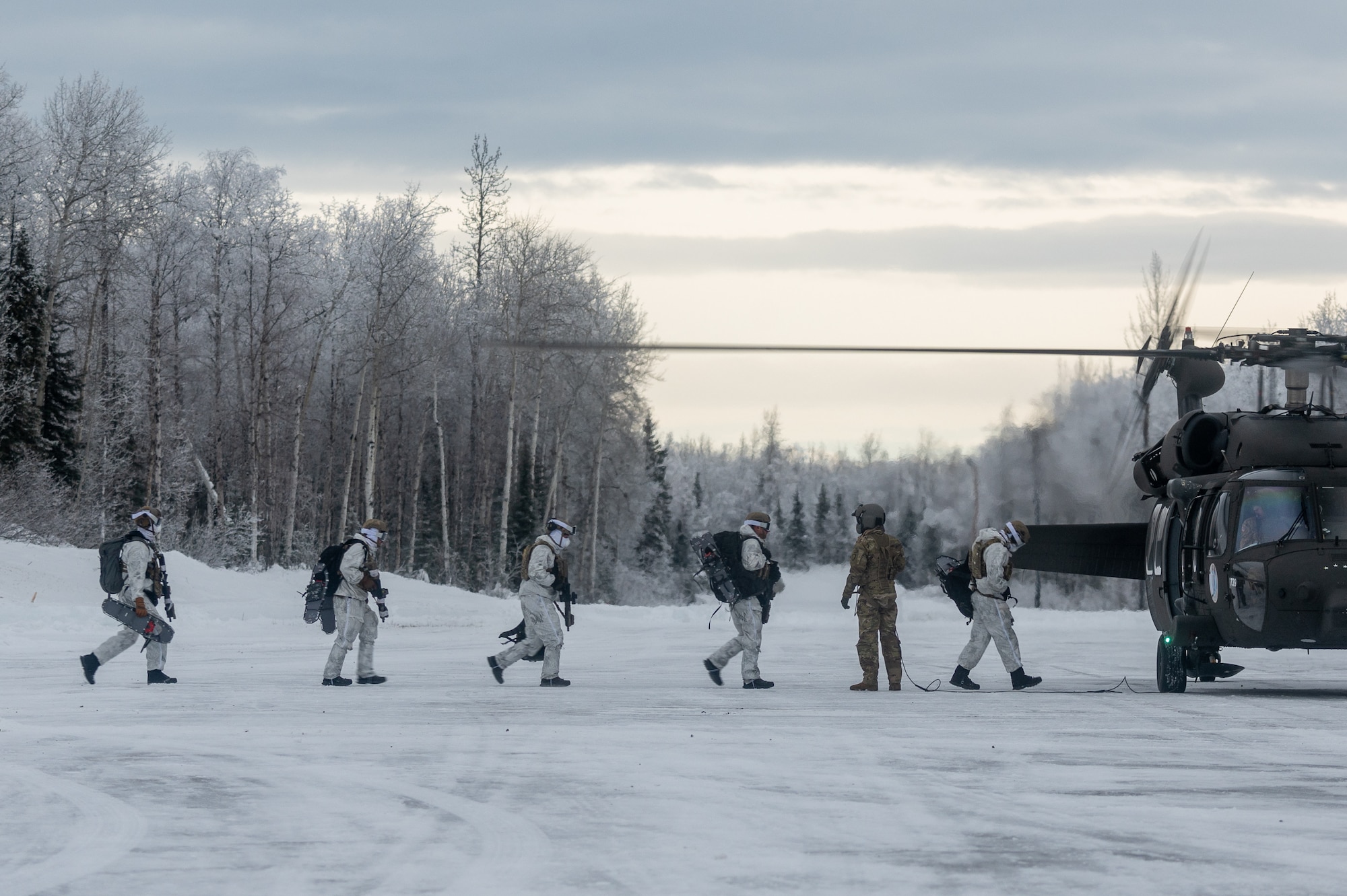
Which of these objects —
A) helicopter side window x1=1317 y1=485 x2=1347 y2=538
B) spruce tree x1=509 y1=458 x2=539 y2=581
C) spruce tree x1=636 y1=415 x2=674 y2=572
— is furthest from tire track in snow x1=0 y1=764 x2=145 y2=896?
spruce tree x1=636 y1=415 x2=674 y2=572

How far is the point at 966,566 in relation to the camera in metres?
16.8

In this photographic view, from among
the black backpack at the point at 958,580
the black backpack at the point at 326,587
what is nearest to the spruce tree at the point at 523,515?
the black backpack at the point at 326,587

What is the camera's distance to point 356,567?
16.0 metres

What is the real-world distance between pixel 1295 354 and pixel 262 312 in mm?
39430

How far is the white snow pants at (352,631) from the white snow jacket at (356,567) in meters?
0.07

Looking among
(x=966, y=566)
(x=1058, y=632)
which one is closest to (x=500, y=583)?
(x=1058, y=632)

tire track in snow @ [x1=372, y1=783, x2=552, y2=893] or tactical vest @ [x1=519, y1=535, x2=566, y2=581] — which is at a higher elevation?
tactical vest @ [x1=519, y1=535, x2=566, y2=581]

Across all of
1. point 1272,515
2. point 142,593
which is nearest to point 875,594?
point 1272,515

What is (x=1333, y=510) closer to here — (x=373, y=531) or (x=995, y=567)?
(x=995, y=567)

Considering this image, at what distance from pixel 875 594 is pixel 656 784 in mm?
7418

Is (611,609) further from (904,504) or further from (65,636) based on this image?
(904,504)

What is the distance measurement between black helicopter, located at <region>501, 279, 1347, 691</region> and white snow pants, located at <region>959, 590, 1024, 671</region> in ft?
5.44

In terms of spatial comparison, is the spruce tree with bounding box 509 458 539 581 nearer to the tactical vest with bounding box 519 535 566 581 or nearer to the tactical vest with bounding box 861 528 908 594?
the tactical vest with bounding box 519 535 566 581

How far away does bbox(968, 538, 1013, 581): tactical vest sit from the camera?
54.0ft
